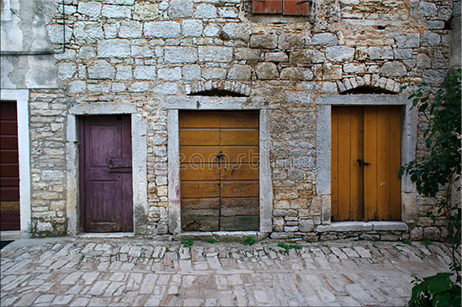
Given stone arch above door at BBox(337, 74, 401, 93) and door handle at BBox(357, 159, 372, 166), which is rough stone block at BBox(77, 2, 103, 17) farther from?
door handle at BBox(357, 159, 372, 166)

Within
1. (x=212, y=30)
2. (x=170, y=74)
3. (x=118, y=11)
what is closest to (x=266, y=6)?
(x=212, y=30)

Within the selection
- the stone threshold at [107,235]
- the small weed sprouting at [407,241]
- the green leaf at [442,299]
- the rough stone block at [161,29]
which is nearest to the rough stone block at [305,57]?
the rough stone block at [161,29]

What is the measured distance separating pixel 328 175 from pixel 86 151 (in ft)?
11.5

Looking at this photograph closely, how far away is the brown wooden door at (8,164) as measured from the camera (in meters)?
3.70

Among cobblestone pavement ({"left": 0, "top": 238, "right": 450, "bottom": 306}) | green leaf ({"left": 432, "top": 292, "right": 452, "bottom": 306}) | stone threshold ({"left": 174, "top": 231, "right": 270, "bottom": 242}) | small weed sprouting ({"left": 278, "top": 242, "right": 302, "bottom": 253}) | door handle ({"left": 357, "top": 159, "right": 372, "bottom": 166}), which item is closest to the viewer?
green leaf ({"left": 432, "top": 292, "right": 452, "bottom": 306})

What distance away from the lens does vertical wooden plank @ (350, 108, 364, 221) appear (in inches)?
152

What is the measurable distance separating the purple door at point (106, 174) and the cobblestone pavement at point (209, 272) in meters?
0.34

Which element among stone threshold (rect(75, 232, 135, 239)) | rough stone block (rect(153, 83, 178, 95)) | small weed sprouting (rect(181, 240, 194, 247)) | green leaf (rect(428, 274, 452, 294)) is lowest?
small weed sprouting (rect(181, 240, 194, 247))

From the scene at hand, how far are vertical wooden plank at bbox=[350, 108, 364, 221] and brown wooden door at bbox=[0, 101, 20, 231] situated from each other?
4843mm

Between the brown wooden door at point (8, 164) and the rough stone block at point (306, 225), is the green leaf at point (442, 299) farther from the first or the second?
the brown wooden door at point (8, 164)

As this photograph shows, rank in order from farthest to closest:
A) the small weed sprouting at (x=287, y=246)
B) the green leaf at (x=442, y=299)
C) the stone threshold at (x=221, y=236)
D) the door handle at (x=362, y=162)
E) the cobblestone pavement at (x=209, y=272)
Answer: the door handle at (x=362, y=162) < the stone threshold at (x=221, y=236) < the small weed sprouting at (x=287, y=246) < the cobblestone pavement at (x=209, y=272) < the green leaf at (x=442, y=299)

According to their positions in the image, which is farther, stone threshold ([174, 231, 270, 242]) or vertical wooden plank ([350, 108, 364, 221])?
vertical wooden plank ([350, 108, 364, 221])

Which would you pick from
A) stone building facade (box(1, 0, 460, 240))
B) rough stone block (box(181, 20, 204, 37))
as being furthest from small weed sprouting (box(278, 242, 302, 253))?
rough stone block (box(181, 20, 204, 37))

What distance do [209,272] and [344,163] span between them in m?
2.43
